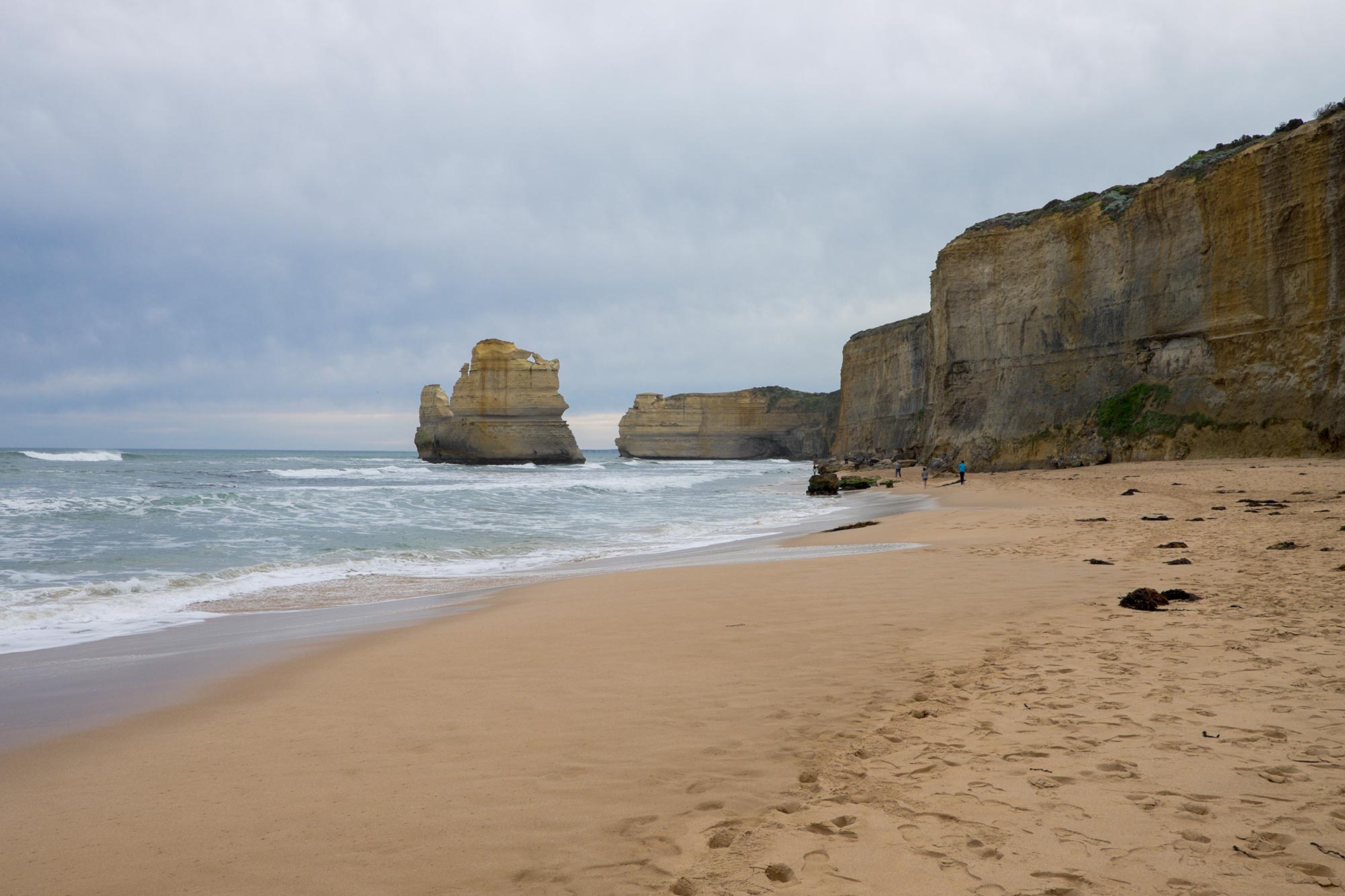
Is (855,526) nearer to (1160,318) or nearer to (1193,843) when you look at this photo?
(1193,843)

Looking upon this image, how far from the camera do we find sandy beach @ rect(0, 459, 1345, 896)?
2.33 metres

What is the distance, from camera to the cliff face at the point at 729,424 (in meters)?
90.7

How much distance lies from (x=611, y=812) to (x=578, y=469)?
55995 millimetres

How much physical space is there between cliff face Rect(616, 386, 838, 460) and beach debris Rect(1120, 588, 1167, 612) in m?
83.7

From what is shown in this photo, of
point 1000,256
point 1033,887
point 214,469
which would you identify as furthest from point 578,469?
point 1033,887

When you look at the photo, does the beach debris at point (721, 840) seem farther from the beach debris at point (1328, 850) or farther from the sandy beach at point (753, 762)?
the beach debris at point (1328, 850)

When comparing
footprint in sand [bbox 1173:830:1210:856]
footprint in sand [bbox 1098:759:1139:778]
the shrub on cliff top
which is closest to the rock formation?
the shrub on cliff top

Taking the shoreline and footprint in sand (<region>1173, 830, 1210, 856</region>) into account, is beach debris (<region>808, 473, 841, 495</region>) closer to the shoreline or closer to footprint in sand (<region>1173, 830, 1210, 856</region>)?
the shoreline

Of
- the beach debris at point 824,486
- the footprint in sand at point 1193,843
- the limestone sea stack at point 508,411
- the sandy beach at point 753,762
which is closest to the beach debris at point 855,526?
the sandy beach at point 753,762

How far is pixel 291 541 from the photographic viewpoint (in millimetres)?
13977

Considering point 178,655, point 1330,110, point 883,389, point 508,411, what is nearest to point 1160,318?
point 1330,110

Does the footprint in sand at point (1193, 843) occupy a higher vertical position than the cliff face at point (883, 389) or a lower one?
lower

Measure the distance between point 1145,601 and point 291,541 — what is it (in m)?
13.5

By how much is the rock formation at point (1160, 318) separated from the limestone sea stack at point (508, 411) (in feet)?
118
